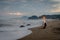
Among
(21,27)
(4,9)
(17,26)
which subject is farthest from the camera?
(21,27)

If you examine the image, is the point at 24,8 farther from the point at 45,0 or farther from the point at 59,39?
the point at 59,39

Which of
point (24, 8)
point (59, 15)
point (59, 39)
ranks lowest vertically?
point (59, 39)

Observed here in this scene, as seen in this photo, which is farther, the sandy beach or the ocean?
the ocean

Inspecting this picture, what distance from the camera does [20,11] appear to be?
4.79 metres

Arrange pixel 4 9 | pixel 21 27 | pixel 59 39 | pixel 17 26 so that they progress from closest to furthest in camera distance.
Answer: pixel 59 39 → pixel 4 9 → pixel 17 26 → pixel 21 27

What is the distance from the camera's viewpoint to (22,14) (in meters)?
4.72

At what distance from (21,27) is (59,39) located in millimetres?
2769

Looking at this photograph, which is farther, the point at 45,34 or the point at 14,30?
the point at 14,30

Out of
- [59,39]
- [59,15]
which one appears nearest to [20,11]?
[59,15]

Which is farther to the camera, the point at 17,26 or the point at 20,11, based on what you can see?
the point at 17,26

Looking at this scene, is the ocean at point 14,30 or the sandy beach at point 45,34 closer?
the sandy beach at point 45,34

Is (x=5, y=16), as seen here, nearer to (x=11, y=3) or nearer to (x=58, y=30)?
(x=11, y=3)

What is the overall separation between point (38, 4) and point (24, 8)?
44 cm

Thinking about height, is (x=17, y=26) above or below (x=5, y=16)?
below
